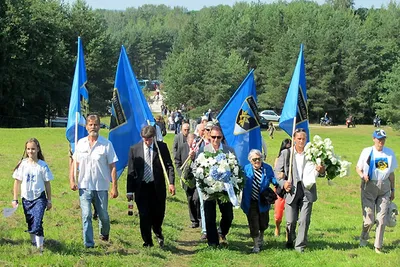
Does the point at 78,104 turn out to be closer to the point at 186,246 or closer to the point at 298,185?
the point at 186,246

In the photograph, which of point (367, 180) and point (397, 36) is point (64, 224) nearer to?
point (367, 180)

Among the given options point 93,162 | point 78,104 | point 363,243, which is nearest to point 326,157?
point 363,243

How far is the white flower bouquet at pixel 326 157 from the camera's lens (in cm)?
979

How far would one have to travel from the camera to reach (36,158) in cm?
878

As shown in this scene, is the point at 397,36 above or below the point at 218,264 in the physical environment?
above

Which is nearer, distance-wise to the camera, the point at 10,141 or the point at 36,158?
the point at 36,158

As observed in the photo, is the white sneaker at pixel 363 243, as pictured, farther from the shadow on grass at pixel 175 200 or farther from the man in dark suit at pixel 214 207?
the shadow on grass at pixel 175 200

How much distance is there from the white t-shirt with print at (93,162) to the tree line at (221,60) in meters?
45.3

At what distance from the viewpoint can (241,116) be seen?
12.9 metres

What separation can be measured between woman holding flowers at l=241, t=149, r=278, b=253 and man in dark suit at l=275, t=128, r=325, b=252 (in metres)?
0.28

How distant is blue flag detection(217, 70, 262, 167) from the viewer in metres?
12.9

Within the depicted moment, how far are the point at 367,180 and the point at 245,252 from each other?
236cm

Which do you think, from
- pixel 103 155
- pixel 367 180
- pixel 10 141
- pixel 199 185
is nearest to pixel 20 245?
pixel 103 155

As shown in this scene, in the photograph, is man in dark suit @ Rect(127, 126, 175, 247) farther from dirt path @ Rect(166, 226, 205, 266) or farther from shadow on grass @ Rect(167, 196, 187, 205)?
shadow on grass @ Rect(167, 196, 187, 205)
